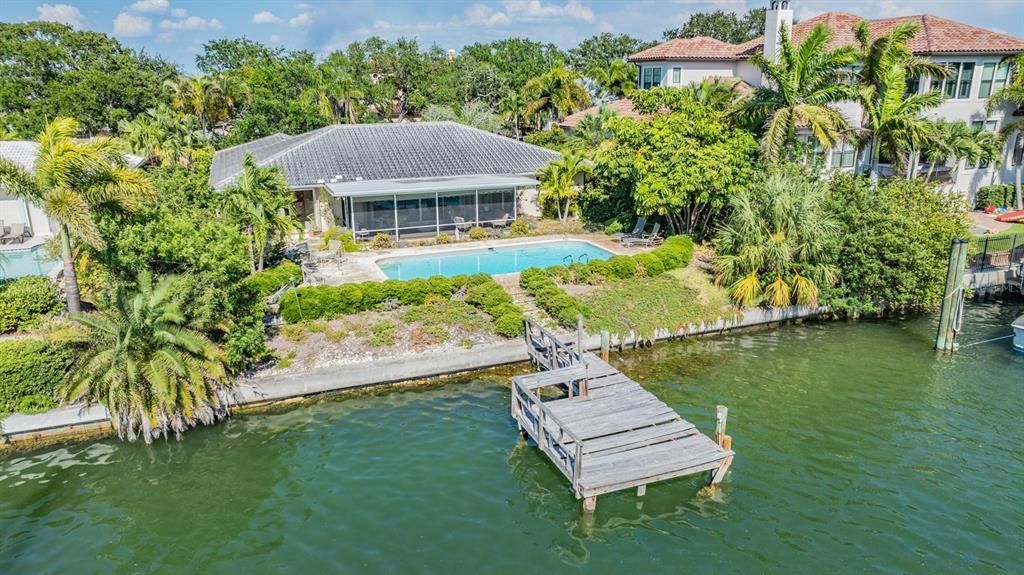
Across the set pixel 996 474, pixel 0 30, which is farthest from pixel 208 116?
pixel 996 474

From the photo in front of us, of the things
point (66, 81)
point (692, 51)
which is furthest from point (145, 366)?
point (66, 81)

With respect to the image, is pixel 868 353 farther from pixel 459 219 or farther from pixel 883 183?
pixel 459 219

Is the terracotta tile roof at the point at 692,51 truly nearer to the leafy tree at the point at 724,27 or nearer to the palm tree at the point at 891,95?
the palm tree at the point at 891,95

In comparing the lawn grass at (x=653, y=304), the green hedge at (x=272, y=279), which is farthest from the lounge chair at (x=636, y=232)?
the green hedge at (x=272, y=279)

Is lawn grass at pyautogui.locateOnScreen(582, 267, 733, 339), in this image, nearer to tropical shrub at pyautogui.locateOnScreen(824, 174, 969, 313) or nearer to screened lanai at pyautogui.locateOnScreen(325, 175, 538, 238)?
tropical shrub at pyautogui.locateOnScreen(824, 174, 969, 313)

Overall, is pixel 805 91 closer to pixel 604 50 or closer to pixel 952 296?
pixel 952 296
